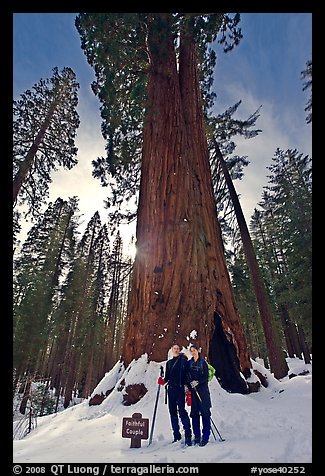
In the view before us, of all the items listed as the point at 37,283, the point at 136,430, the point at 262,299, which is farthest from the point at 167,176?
the point at 37,283

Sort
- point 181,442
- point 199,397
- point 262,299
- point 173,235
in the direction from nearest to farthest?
1. point 181,442
2. point 199,397
3. point 173,235
4. point 262,299

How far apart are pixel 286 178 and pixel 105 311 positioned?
19.3 m

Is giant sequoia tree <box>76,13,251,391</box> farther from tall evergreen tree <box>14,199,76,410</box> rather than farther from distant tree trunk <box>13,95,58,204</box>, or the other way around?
tall evergreen tree <box>14,199,76,410</box>

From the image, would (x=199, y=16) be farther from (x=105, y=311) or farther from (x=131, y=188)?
(x=105, y=311)

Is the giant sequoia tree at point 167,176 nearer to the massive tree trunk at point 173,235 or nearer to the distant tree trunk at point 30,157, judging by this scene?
the massive tree trunk at point 173,235

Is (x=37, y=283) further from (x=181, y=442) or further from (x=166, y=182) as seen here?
(x=181, y=442)

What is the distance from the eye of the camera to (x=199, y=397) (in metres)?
3.70

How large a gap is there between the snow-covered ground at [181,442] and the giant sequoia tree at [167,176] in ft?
2.18

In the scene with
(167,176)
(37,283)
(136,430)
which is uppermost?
(37,283)

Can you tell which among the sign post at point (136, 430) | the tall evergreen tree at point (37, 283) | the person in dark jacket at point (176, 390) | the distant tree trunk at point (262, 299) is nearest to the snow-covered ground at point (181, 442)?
the sign post at point (136, 430)

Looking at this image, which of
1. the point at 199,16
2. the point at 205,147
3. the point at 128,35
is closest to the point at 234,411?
the point at 205,147

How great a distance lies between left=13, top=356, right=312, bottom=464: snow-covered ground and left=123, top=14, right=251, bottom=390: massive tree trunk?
0.72 metres

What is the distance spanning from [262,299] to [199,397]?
7.62 metres

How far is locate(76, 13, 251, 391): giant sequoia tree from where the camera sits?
545 cm
